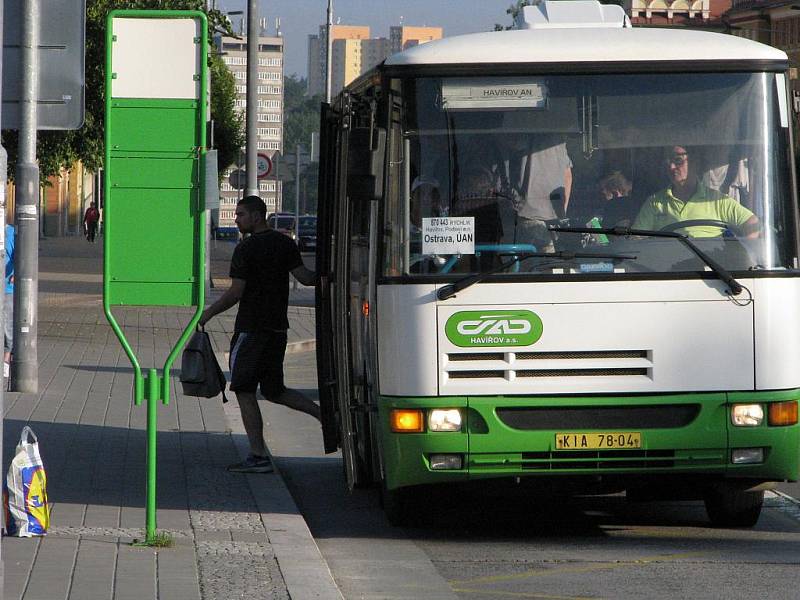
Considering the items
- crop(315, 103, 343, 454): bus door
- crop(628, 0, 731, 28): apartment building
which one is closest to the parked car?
crop(628, 0, 731, 28): apartment building

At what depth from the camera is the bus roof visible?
26.4ft

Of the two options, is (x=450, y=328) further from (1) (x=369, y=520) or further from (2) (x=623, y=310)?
(1) (x=369, y=520)

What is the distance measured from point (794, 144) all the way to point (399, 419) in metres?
2.49

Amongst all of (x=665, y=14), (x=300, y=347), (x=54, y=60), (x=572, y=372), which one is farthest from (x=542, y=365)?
(x=665, y=14)

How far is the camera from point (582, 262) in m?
7.91

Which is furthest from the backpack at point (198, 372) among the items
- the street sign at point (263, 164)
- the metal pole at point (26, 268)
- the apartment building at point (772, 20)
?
the apartment building at point (772, 20)

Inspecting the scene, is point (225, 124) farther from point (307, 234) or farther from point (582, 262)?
point (582, 262)

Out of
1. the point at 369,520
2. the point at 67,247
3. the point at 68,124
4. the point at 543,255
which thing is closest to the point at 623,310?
the point at 543,255

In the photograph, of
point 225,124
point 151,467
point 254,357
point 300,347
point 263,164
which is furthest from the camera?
point 225,124

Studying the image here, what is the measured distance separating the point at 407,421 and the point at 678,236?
166cm

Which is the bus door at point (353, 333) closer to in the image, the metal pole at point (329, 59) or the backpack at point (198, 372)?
the backpack at point (198, 372)

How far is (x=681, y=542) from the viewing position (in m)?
8.34

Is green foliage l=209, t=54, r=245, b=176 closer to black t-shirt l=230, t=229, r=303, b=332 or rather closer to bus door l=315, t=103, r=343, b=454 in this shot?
bus door l=315, t=103, r=343, b=454

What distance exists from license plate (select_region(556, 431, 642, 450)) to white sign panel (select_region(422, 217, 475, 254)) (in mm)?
1053
